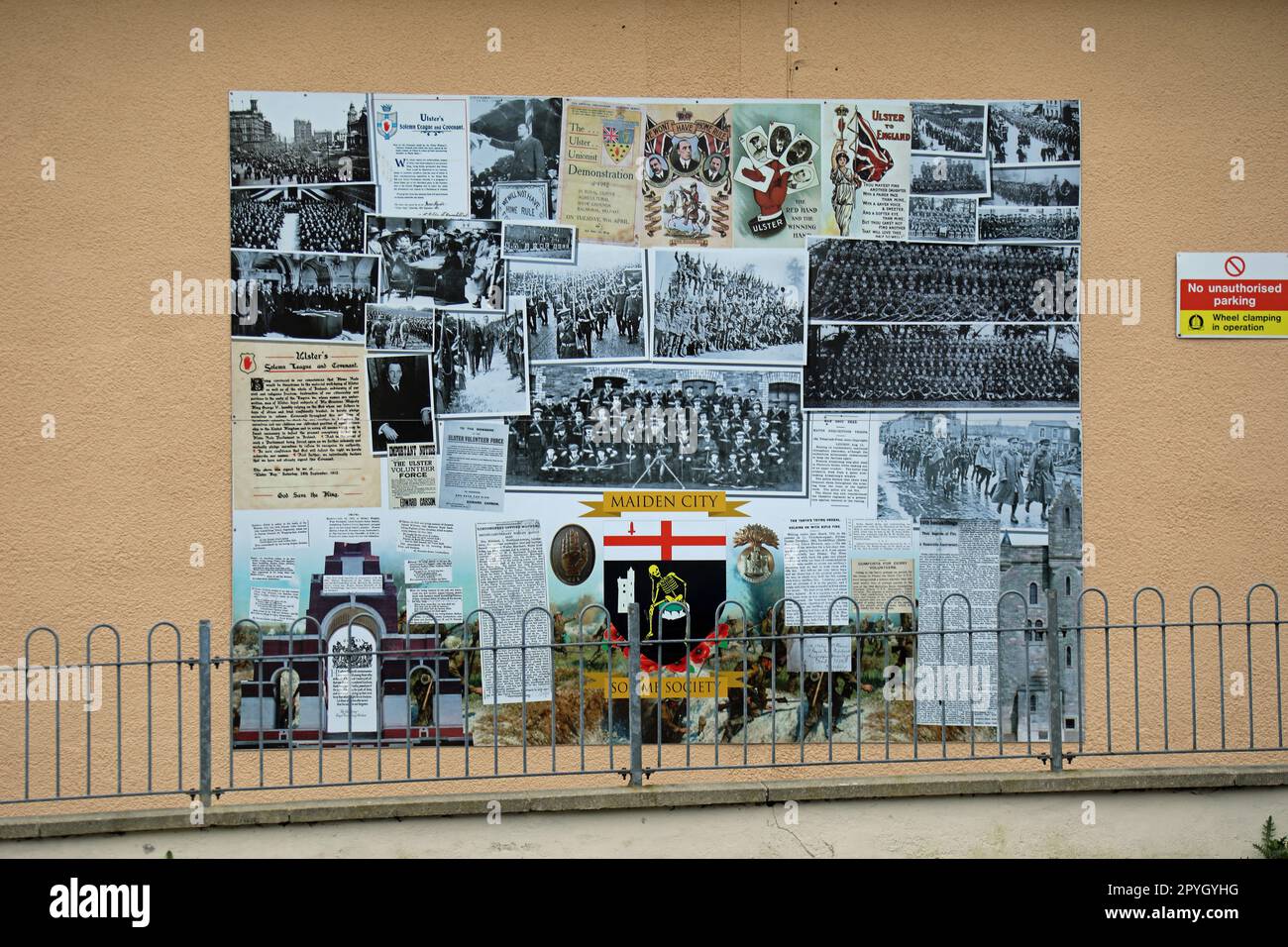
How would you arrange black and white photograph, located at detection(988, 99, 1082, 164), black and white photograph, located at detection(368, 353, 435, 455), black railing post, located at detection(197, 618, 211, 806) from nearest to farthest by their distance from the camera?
1. black railing post, located at detection(197, 618, 211, 806)
2. black and white photograph, located at detection(368, 353, 435, 455)
3. black and white photograph, located at detection(988, 99, 1082, 164)

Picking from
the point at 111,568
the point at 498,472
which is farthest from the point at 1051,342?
the point at 111,568

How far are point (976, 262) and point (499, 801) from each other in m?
4.09

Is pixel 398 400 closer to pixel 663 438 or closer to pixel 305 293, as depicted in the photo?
pixel 305 293

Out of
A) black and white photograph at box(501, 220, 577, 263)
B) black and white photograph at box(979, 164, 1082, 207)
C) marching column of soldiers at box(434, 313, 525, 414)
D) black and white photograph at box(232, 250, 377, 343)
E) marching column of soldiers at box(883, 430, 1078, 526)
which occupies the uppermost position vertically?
black and white photograph at box(979, 164, 1082, 207)

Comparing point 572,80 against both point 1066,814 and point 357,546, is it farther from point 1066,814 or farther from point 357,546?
point 1066,814

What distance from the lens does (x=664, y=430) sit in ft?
25.4

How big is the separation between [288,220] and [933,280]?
12.1 feet

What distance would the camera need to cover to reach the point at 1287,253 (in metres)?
7.91

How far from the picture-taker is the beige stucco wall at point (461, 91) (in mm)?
7504

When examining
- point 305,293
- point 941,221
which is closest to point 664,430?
point 941,221

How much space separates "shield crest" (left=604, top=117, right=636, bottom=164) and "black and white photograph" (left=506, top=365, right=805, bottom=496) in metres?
1.22

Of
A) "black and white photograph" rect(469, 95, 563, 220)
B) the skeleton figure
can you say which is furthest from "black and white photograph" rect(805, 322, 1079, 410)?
"black and white photograph" rect(469, 95, 563, 220)

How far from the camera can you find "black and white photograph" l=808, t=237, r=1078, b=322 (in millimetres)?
7781

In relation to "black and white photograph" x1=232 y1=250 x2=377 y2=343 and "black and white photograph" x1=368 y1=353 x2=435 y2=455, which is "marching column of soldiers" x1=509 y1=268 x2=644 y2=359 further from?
"black and white photograph" x1=232 y1=250 x2=377 y2=343
